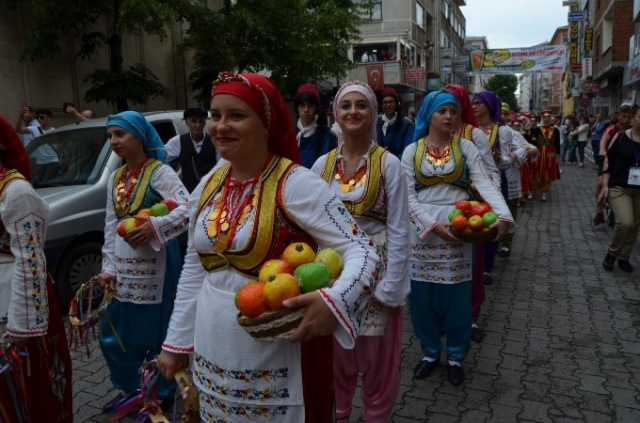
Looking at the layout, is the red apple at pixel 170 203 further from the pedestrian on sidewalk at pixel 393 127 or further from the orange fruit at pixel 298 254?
the pedestrian on sidewalk at pixel 393 127

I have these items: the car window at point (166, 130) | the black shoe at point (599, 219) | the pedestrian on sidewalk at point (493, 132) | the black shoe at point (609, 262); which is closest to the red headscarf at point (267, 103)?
the pedestrian on sidewalk at point (493, 132)

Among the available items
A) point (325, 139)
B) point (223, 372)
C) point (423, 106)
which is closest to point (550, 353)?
point (423, 106)

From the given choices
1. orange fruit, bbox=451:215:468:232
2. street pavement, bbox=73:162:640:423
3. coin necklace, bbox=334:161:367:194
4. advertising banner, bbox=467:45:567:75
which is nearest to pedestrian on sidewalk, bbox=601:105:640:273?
street pavement, bbox=73:162:640:423

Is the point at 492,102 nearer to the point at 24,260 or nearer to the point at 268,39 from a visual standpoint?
the point at 24,260

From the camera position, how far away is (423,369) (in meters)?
4.18

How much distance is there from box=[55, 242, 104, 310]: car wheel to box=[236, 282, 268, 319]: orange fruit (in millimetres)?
4176

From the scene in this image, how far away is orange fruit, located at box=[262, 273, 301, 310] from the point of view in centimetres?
166

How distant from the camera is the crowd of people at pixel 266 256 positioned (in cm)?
198

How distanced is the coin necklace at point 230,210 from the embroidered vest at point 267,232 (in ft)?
0.10

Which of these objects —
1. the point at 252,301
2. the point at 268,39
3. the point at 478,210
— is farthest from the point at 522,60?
the point at 252,301

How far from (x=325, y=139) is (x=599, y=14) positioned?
31.6 metres

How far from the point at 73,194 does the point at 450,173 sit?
3.89m

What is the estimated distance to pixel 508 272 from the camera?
23.4 ft

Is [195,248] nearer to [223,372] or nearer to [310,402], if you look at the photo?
[223,372]
